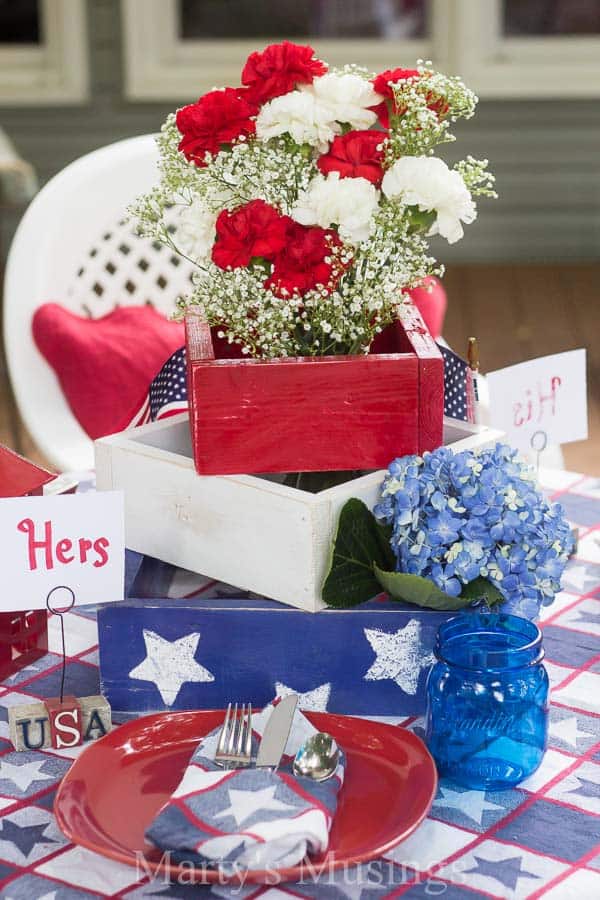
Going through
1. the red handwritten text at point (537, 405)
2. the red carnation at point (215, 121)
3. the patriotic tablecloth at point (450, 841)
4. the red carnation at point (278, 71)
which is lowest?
the patriotic tablecloth at point (450, 841)

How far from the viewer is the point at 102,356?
89.7 inches

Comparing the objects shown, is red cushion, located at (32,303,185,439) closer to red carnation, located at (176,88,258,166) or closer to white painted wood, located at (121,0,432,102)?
red carnation, located at (176,88,258,166)

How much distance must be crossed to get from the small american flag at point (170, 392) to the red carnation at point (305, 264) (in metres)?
0.44

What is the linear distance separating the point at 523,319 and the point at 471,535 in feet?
12.8

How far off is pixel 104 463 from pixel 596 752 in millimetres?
569

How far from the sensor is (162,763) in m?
1.05

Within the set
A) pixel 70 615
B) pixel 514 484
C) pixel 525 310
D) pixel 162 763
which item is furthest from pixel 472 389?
pixel 525 310

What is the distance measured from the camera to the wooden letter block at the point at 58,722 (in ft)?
3.66

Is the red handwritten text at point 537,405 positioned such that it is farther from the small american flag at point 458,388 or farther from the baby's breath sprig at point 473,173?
the baby's breath sprig at point 473,173

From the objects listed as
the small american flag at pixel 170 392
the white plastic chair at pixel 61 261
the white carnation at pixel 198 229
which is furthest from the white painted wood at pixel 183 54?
the white carnation at pixel 198 229

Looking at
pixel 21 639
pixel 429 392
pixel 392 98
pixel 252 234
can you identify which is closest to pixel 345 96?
pixel 392 98

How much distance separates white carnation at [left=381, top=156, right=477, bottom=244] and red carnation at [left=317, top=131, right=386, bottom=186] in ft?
0.06

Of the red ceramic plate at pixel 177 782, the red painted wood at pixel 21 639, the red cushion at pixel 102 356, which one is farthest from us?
the red cushion at pixel 102 356

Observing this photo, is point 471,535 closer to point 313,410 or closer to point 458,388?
point 313,410
